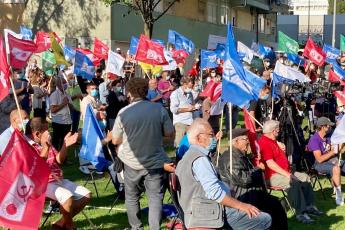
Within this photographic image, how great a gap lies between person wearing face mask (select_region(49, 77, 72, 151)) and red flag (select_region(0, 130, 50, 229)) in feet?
20.2

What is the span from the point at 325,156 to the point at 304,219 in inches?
65.5

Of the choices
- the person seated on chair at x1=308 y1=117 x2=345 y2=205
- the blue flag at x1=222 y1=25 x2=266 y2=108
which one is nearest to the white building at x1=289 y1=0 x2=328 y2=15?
the person seated on chair at x1=308 y1=117 x2=345 y2=205

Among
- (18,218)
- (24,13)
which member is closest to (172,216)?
(18,218)

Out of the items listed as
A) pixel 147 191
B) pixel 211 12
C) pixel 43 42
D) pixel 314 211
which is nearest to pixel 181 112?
pixel 314 211

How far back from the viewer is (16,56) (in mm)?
9984

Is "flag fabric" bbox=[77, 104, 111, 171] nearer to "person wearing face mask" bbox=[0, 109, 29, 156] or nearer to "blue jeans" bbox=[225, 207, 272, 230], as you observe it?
"person wearing face mask" bbox=[0, 109, 29, 156]

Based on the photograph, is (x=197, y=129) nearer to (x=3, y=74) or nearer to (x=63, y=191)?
(x=63, y=191)

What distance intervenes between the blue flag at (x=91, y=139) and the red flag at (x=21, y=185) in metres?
2.67

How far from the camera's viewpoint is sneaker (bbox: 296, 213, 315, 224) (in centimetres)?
862

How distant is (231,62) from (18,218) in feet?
10.8

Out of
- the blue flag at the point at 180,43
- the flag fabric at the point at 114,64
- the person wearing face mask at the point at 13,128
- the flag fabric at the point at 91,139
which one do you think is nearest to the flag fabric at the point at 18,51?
the flag fabric at the point at 91,139

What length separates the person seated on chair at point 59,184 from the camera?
707 centimetres

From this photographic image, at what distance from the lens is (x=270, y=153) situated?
8820mm

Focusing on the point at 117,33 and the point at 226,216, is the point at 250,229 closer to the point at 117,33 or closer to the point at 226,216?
the point at 226,216
